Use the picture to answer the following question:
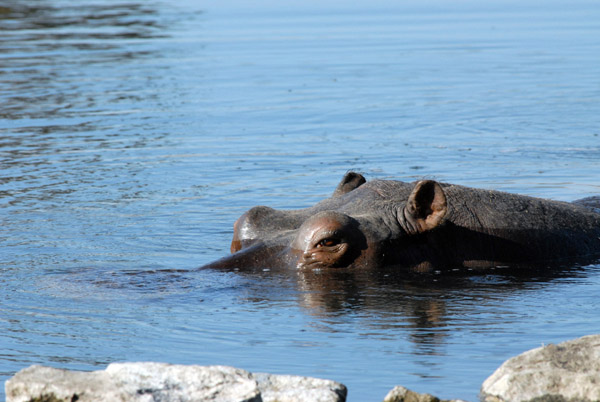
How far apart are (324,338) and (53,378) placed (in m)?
1.91

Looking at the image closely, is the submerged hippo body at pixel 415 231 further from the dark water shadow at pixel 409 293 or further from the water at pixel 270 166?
the water at pixel 270 166

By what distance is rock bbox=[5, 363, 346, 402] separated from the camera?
15.7ft

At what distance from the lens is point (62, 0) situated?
3972 cm

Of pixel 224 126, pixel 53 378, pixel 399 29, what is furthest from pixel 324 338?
pixel 399 29

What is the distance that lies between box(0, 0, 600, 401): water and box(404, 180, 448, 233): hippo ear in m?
0.55

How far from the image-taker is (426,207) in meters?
7.93

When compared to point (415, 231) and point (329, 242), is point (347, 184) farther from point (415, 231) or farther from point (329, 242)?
point (329, 242)

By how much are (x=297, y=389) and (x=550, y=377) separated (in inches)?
47.1

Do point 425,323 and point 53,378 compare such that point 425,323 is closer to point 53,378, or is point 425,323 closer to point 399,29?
point 53,378

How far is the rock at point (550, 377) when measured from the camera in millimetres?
4961

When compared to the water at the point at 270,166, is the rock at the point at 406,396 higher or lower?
higher

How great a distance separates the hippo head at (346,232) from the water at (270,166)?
195 mm

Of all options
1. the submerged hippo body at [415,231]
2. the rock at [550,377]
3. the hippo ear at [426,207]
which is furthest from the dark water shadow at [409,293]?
the rock at [550,377]

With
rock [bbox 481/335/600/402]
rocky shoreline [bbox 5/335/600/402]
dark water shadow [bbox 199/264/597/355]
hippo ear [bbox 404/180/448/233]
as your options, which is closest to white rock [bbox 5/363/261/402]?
rocky shoreline [bbox 5/335/600/402]
